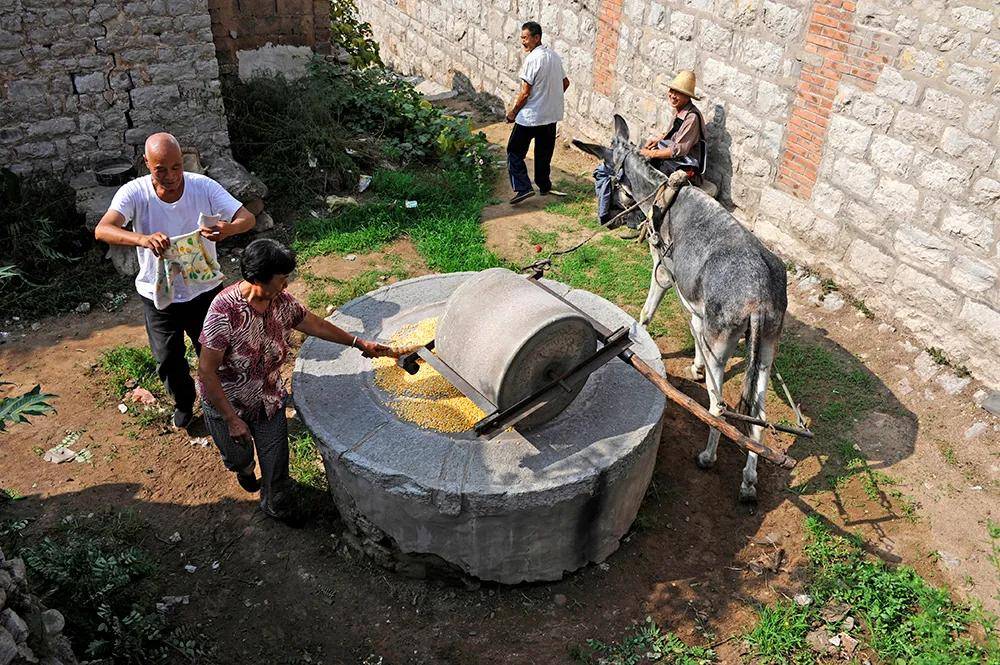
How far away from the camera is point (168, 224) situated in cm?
424

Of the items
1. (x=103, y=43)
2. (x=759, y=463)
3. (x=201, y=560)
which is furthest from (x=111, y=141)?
(x=759, y=463)

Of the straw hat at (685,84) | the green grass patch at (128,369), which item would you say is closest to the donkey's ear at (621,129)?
the straw hat at (685,84)

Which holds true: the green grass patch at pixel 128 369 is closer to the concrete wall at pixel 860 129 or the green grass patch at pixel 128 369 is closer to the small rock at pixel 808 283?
the small rock at pixel 808 283

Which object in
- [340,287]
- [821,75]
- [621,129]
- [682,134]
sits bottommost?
[340,287]

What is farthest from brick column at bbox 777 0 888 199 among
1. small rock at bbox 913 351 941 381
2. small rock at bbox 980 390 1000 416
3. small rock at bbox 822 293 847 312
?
small rock at bbox 980 390 1000 416

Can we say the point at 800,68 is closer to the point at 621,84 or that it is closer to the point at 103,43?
the point at 621,84

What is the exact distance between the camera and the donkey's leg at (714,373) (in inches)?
172

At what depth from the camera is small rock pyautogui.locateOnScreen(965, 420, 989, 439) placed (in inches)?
197

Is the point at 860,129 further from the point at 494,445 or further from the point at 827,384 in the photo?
the point at 494,445

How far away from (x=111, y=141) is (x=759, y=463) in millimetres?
6614

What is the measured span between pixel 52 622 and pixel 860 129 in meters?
6.23

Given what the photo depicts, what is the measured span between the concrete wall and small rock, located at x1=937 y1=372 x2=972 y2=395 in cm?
11

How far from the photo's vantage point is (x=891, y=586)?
393cm

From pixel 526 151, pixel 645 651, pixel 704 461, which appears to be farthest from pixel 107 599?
pixel 526 151
